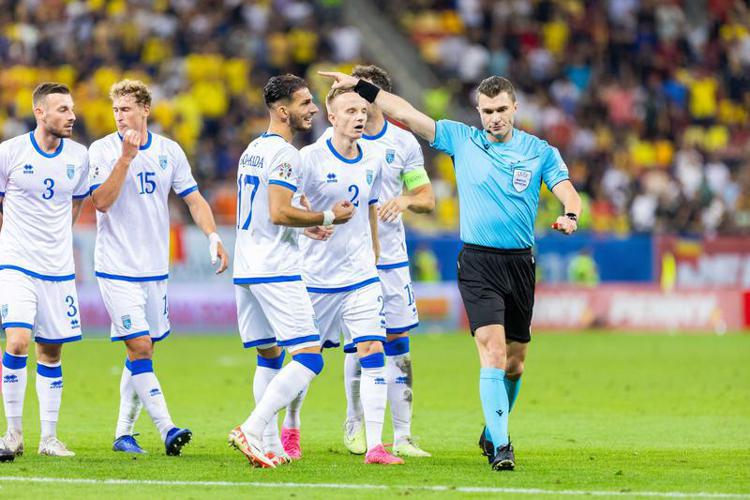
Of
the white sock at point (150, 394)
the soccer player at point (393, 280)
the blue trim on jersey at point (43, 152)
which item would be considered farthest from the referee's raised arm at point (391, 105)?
the white sock at point (150, 394)

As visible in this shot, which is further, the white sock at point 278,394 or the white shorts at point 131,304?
the white shorts at point 131,304

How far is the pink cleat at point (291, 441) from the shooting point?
1123cm

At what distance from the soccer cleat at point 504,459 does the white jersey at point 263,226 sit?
1908 millimetres

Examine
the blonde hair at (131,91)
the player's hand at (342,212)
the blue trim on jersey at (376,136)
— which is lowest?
the player's hand at (342,212)

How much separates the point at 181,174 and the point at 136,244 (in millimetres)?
739

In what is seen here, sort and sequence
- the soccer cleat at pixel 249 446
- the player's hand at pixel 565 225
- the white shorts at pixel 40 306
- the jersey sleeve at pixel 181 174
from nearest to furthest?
the player's hand at pixel 565 225
the soccer cleat at pixel 249 446
the white shorts at pixel 40 306
the jersey sleeve at pixel 181 174

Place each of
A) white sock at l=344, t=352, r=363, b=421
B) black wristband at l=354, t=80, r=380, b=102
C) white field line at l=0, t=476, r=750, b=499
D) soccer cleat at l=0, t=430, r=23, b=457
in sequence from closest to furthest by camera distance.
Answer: white field line at l=0, t=476, r=750, b=499 < black wristband at l=354, t=80, r=380, b=102 < soccer cleat at l=0, t=430, r=23, b=457 < white sock at l=344, t=352, r=363, b=421

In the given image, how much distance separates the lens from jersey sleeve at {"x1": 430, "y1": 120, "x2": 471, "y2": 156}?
10875 mm

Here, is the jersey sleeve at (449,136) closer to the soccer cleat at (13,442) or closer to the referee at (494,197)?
the referee at (494,197)

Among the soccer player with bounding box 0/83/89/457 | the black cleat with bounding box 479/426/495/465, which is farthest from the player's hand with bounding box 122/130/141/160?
the black cleat with bounding box 479/426/495/465

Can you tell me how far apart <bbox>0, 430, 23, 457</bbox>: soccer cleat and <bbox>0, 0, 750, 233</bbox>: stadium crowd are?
17.7m

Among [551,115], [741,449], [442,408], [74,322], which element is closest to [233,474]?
[74,322]

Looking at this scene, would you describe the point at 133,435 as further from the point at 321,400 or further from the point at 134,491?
the point at 321,400

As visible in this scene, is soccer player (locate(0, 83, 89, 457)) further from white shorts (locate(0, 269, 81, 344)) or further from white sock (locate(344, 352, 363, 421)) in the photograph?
white sock (locate(344, 352, 363, 421))
